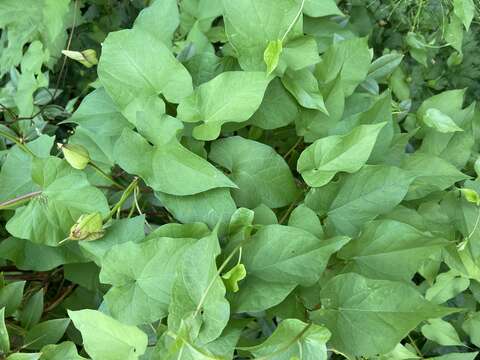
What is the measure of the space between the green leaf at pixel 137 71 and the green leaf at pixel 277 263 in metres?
0.17

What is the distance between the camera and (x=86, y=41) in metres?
0.92

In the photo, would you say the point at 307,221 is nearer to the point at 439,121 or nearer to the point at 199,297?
the point at 199,297

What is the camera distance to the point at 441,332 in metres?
0.71

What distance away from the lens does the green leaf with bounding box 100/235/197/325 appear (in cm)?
47

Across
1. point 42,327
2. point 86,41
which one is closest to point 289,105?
point 42,327

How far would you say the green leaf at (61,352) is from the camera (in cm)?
49

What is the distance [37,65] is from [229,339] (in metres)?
0.47

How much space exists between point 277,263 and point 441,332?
36 cm

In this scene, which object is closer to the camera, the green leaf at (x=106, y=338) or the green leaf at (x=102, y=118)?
the green leaf at (x=106, y=338)

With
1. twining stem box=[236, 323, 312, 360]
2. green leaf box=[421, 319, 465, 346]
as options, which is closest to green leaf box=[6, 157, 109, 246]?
twining stem box=[236, 323, 312, 360]

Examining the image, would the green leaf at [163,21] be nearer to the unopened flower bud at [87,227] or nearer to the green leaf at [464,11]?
the unopened flower bud at [87,227]

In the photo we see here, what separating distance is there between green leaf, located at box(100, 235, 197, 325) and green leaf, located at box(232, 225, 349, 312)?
61 millimetres

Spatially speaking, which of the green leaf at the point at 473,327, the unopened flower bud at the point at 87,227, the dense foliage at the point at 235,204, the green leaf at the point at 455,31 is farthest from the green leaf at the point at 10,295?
the green leaf at the point at 455,31

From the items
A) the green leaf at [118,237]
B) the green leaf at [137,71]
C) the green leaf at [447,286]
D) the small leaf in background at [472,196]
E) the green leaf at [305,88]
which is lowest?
the green leaf at [447,286]
